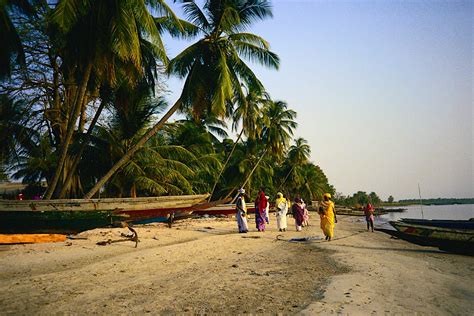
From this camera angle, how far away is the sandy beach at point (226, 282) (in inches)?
142

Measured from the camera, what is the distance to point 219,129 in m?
30.3

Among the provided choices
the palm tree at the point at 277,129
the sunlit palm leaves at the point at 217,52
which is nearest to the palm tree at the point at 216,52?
the sunlit palm leaves at the point at 217,52

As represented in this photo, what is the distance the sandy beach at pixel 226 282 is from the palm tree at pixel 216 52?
7.76 meters

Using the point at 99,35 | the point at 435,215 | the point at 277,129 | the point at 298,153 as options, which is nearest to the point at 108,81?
the point at 99,35

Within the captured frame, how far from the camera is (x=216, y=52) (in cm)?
1351

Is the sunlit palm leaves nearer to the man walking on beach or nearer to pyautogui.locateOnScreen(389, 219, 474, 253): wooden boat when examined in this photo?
the man walking on beach

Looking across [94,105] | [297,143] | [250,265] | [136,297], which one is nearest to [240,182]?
[297,143]

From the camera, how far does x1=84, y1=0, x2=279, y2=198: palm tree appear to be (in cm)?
1309

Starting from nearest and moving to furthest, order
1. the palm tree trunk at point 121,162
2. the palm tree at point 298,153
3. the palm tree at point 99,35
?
the palm tree at point 99,35 < the palm tree trunk at point 121,162 < the palm tree at point 298,153

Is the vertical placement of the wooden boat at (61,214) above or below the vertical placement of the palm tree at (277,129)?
below

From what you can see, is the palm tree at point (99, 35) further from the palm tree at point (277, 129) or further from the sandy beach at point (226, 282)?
the palm tree at point (277, 129)

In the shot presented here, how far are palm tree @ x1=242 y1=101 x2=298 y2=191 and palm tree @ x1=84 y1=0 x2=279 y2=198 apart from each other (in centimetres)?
1596

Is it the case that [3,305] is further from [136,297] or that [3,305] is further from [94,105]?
[94,105]

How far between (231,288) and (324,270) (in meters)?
2.15
